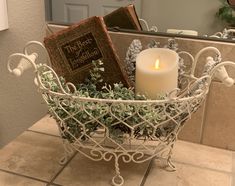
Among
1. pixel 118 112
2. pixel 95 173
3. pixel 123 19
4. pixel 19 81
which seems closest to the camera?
pixel 118 112

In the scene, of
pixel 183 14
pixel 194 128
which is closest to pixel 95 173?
pixel 194 128

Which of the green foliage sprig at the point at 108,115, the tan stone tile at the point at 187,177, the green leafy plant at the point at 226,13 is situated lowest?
the tan stone tile at the point at 187,177

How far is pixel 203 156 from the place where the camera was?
664 mm

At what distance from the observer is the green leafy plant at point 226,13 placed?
0.66 metres

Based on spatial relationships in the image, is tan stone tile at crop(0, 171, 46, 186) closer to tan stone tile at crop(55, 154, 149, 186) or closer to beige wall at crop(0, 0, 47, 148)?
tan stone tile at crop(55, 154, 149, 186)

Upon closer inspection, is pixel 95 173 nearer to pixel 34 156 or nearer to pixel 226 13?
pixel 34 156

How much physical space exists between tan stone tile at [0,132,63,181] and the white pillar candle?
0.22 m

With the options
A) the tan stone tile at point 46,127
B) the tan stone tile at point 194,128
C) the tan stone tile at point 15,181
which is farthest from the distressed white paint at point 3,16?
the tan stone tile at point 194,128

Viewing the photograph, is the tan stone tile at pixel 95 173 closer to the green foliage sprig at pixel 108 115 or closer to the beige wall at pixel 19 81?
the green foliage sprig at pixel 108 115

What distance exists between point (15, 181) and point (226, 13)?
523 mm

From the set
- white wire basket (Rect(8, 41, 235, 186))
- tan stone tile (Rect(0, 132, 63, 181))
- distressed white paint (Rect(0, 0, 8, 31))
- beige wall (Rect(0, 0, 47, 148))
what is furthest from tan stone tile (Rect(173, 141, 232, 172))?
distressed white paint (Rect(0, 0, 8, 31))

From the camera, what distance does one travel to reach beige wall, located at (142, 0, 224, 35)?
67 centimetres

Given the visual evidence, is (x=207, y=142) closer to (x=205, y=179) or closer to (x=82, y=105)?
(x=205, y=179)

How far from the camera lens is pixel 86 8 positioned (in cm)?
75
